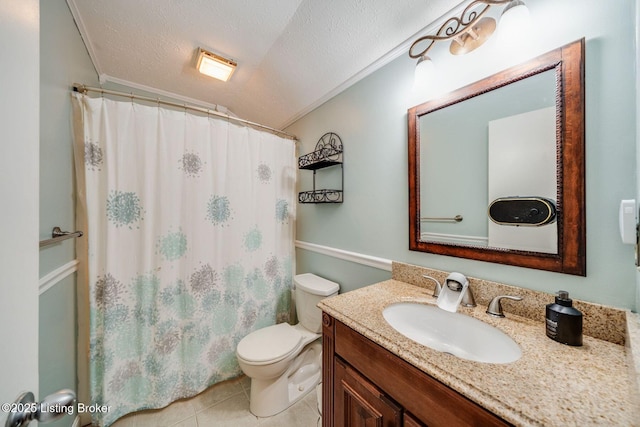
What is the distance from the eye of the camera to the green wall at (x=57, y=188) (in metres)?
0.89

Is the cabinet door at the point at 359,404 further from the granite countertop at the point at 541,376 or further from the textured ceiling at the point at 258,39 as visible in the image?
the textured ceiling at the point at 258,39

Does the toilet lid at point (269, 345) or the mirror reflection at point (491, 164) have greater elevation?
the mirror reflection at point (491, 164)

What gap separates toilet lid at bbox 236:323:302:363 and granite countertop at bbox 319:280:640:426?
0.76m

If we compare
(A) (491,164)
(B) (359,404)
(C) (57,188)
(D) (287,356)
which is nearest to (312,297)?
(D) (287,356)

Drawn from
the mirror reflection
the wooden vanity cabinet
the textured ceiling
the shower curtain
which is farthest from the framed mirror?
the shower curtain

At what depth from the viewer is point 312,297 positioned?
5.16 ft

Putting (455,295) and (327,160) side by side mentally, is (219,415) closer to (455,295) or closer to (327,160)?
(455,295)

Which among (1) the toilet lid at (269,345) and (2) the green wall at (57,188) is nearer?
(2) the green wall at (57,188)

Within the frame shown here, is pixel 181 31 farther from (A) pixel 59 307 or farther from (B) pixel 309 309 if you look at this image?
(B) pixel 309 309

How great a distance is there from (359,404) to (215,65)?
208 centimetres

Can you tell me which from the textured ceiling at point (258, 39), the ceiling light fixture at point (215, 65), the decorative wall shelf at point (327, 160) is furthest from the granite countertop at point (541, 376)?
the ceiling light fixture at point (215, 65)

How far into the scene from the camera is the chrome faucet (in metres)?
0.90

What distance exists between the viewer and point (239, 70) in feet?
5.47

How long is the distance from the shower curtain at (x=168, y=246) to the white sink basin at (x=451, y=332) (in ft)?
3.88
